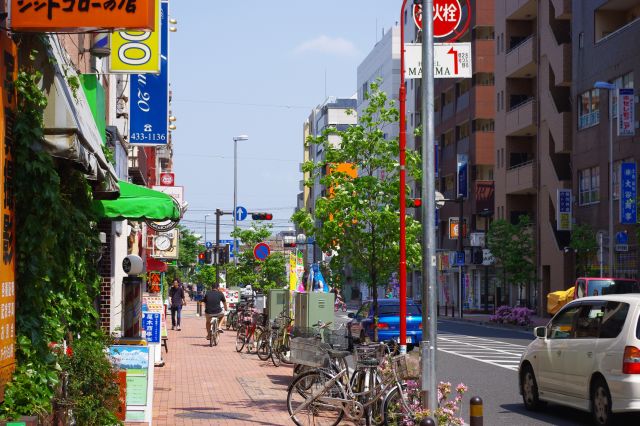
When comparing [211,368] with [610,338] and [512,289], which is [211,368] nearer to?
[610,338]

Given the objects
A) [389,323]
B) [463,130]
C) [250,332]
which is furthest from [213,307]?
[463,130]

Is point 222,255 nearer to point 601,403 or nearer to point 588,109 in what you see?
point 588,109

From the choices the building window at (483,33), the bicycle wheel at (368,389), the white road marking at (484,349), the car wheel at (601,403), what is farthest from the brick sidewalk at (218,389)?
the building window at (483,33)

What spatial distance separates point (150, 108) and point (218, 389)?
27.9 feet

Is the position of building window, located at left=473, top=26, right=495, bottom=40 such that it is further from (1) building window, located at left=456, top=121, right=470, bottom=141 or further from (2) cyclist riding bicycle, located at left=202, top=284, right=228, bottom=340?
(2) cyclist riding bicycle, located at left=202, top=284, right=228, bottom=340

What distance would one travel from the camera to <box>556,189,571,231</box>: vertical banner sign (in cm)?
5891

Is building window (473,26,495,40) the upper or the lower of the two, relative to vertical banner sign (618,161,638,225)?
upper

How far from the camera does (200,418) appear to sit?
16016 mm

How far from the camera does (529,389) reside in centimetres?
1819

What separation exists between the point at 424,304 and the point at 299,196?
185519mm

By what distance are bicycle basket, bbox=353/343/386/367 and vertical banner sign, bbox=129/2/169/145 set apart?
12.5 meters

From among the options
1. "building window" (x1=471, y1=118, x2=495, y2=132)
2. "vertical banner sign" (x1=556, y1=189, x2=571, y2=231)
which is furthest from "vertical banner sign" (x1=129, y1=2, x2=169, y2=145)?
"building window" (x1=471, y1=118, x2=495, y2=132)

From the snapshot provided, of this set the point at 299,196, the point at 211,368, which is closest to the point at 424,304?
the point at 211,368

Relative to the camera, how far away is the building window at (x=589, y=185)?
183ft
